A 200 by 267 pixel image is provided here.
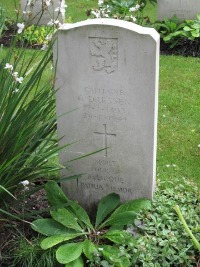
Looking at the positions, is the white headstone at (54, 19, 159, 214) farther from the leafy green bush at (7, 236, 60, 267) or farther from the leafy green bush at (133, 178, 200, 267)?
the leafy green bush at (7, 236, 60, 267)

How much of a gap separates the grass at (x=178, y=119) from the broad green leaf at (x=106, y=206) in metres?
0.82

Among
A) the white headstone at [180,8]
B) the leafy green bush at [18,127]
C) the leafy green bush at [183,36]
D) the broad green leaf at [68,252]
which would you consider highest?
the white headstone at [180,8]

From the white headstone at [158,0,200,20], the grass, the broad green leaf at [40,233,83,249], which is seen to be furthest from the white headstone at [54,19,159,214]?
the white headstone at [158,0,200,20]

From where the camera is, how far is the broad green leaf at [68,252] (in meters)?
3.33

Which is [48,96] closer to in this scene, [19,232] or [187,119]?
[19,232]

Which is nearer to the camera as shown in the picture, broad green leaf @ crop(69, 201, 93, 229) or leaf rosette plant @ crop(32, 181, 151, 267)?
leaf rosette plant @ crop(32, 181, 151, 267)

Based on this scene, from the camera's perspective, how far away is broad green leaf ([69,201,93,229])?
3.64 m

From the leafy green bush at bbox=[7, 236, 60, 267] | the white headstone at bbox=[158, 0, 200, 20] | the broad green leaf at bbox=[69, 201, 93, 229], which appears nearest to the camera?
the leafy green bush at bbox=[7, 236, 60, 267]

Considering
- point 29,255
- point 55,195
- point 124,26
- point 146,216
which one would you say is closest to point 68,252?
point 29,255

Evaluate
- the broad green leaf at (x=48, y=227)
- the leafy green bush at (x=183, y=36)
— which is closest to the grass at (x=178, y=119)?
the leafy green bush at (x=183, y=36)

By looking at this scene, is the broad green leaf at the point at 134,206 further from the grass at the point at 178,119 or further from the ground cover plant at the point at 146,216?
the grass at the point at 178,119

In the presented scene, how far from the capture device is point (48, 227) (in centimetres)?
357

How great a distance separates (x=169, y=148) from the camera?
16.9 ft

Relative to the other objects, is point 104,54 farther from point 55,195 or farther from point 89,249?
point 89,249
